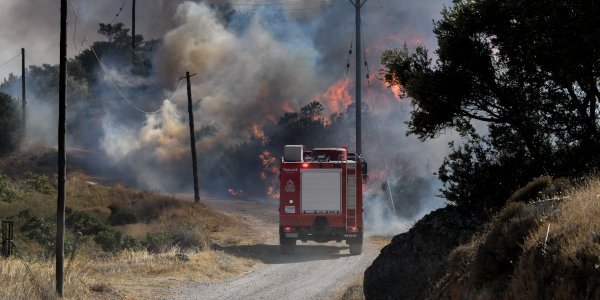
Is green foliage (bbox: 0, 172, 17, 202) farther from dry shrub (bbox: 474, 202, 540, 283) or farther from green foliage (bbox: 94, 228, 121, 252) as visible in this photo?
dry shrub (bbox: 474, 202, 540, 283)

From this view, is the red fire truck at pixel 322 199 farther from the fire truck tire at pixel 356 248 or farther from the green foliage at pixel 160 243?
the green foliage at pixel 160 243

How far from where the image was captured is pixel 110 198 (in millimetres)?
44938

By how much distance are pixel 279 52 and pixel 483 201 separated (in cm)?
6922

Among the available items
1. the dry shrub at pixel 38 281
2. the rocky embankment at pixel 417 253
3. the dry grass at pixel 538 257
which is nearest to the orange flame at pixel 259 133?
the dry shrub at pixel 38 281

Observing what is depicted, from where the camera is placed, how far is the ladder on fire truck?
1005 inches

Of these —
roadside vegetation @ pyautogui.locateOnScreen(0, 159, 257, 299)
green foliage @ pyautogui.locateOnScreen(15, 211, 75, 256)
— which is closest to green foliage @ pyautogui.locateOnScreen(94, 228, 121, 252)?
roadside vegetation @ pyautogui.locateOnScreen(0, 159, 257, 299)

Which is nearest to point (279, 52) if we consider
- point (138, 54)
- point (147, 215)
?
point (138, 54)

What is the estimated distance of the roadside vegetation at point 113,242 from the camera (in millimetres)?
16250

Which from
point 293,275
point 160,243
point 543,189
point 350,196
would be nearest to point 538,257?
point 543,189

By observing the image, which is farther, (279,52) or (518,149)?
(279,52)

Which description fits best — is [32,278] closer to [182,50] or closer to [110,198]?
[110,198]

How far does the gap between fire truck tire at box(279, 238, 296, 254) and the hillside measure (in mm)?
13332

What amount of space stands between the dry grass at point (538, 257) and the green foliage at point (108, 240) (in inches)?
855

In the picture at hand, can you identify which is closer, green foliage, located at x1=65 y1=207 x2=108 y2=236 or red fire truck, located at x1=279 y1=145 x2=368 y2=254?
red fire truck, located at x1=279 y1=145 x2=368 y2=254
